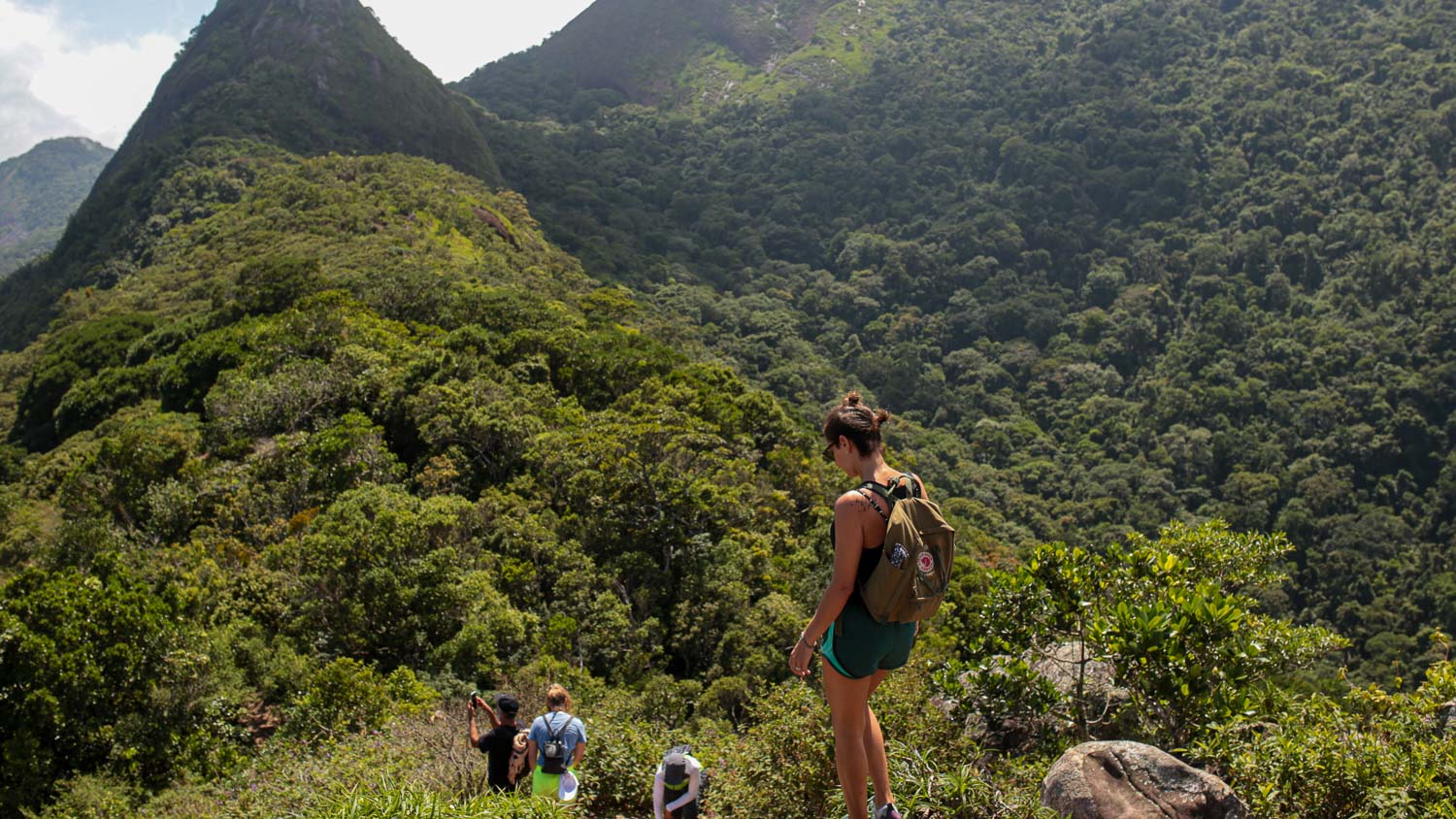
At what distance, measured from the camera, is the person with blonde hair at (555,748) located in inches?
231

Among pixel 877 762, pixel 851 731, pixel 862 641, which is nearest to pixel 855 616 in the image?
pixel 862 641

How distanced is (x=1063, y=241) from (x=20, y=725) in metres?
99.9

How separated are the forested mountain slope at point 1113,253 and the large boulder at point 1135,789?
46069 millimetres

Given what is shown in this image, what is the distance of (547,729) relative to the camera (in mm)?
6043

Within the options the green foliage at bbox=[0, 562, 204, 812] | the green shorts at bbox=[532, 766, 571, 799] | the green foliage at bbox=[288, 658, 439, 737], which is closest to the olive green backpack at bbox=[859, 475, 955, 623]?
the green shorts at bbox=[532, 766, 571, 799]

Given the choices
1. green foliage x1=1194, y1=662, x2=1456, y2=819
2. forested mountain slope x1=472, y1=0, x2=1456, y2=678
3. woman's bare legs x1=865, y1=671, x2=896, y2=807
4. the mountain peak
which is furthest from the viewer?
the mountain peak

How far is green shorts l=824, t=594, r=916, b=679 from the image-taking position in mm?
4008

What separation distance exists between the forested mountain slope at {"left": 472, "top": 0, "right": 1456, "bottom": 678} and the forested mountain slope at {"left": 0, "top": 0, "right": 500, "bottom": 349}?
13.4 metres

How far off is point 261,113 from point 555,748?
76.6 meters

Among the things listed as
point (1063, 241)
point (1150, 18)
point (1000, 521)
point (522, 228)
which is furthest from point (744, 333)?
point (1150, 18)

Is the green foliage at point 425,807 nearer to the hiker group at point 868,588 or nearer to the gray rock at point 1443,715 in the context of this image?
the hiker group at point 868,588

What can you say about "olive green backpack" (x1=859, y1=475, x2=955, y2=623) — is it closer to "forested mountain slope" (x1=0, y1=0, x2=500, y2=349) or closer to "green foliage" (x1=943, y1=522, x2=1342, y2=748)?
"green foliage" (x1=943, y1=522, x2=1342, y2=748)

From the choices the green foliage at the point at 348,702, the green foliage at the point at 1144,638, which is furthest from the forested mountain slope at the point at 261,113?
the green foliage at the point at 1144,638

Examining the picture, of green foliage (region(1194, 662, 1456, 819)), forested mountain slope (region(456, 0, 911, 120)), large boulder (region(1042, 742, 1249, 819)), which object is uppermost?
forested mountain slope (region(456, 0, 911, 120))
